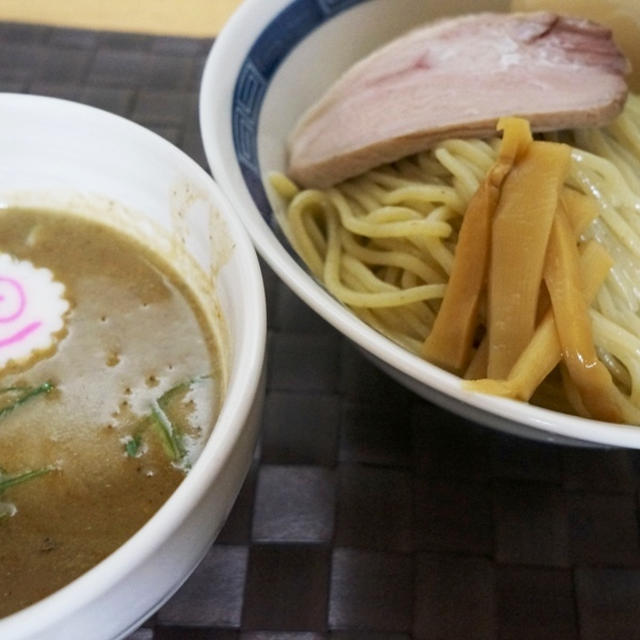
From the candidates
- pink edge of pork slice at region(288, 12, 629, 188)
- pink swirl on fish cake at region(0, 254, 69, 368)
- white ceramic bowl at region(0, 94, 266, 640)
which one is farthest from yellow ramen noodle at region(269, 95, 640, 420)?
pink swirl on fish cake at region(0, 254, 69, 368)

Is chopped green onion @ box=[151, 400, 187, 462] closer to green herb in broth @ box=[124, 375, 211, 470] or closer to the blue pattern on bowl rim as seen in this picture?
green herb in broth @ box=[124, 375, 211, 470]

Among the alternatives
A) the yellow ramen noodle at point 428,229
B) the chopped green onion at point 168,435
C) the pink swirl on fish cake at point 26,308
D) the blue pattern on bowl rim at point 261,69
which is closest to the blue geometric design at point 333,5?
the blue pattern on bowl rim at point 261,69

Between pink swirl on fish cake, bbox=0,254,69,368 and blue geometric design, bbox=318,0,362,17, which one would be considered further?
blue geometric design, bbox=318,0,362,17

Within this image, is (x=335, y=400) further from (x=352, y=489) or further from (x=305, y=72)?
(x=305, y=72)

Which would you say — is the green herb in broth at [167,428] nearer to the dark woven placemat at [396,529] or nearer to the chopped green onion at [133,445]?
the chopped green onion at [133,445]

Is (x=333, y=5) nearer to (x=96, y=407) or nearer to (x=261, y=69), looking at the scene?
(x=261, y=69)

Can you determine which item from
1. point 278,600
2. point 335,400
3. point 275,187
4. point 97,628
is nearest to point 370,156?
point 275,187
